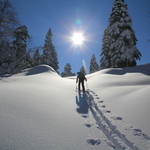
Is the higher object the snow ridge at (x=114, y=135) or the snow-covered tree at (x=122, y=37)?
the snow-covered tree at (x=122, y=37)

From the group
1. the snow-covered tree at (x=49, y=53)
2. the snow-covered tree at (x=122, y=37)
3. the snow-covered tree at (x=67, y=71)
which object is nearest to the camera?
the snow-covered tree at (x=122, y=37)

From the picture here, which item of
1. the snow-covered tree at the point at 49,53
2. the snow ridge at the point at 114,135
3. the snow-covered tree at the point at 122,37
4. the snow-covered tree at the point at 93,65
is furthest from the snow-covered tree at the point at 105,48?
the snow ridge at the point at 114,135

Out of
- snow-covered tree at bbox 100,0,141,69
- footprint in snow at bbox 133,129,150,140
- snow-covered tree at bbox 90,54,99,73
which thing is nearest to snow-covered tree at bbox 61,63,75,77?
snow-covered tree at bbox 90,54,99,73

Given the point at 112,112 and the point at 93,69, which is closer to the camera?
the point at 112,112

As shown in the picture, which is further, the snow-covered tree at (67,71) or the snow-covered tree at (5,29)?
the snow-covered tree at (67,71)

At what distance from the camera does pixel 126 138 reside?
186 cm

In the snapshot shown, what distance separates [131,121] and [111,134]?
0.75 metres

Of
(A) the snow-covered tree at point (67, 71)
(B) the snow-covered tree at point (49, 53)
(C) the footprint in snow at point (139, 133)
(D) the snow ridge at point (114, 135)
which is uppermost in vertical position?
(B) the snow-covered tree at point (49, 53)

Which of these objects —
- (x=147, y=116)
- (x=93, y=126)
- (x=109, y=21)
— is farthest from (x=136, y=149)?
(x=109, y=21)

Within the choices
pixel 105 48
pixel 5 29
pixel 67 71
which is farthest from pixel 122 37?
pixel 67 71

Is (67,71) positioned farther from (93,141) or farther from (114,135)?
(93,141)

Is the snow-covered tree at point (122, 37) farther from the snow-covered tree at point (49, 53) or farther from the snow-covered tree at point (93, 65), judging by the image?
the snow-covered tree at point (93, 65)

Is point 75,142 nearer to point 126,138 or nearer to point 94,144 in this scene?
point 94,144

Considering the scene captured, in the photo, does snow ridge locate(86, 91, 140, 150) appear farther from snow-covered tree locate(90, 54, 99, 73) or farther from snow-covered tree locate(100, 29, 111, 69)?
snow-covered tree locate(90, 54, 99, 73)
